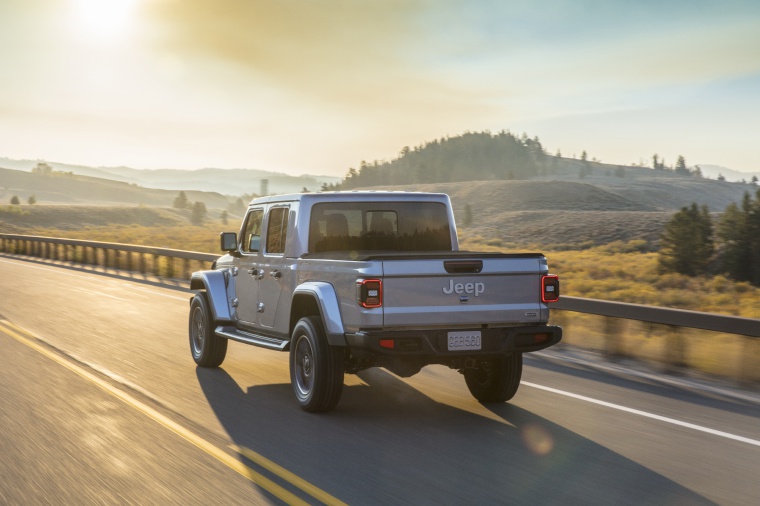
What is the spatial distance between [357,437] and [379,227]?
2.66 m

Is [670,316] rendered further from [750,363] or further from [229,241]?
[229,241]

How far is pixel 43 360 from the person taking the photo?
10.2 meters

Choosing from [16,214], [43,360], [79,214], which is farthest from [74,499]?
[79,214]

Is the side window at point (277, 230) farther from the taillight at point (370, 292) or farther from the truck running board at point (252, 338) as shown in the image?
the taillight at point (370, 292)

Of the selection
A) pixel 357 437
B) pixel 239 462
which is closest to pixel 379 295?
pixel 357 437

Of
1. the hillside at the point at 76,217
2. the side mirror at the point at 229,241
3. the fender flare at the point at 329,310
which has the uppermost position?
the side mirror at the point at 229,241

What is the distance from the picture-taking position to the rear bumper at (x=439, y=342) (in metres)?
6.90

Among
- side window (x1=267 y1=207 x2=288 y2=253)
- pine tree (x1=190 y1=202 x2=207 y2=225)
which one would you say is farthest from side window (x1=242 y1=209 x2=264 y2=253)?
pine tree (x1=190 y1=202 x2=207 y2=225)

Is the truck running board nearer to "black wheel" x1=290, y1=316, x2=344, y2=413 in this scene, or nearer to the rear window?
"black wheel" x1=290, y1=316, x2=344, y2=413

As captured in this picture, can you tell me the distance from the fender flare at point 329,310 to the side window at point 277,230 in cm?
121

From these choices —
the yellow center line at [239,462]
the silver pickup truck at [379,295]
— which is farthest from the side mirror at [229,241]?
the yellow center line at [239,462]

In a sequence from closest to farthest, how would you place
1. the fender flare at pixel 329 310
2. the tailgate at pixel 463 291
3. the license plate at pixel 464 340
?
the tailgate at pixel 463 291 → the license plate at pixel 464 340 → the fender flare at pixel 329 310

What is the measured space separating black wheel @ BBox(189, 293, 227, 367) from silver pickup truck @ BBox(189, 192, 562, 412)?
0.41 meters

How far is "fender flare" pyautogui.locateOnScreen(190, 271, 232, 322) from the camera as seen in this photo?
32.2 ft
